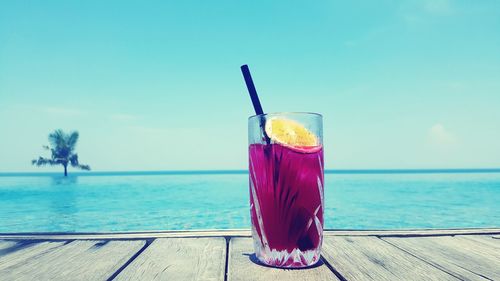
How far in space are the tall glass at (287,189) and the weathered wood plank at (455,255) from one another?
35 centimetres

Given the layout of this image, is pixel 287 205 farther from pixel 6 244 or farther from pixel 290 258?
pixel 6 244

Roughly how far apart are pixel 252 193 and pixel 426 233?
0.78 metres

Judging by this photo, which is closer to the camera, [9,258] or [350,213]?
[9,258]

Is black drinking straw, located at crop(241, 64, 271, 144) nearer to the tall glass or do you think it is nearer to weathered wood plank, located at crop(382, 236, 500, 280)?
the tall glass

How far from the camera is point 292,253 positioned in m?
1.04

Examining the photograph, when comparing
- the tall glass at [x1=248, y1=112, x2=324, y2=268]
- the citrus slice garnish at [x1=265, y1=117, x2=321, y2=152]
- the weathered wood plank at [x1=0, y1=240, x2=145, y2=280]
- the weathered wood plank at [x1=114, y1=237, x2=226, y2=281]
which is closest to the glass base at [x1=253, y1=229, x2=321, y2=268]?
the tall glass at [x1=248, y1=112, x2=324, y2=268]

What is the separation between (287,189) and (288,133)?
18 centimetres

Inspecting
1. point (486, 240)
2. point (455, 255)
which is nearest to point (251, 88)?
point (455, 255)

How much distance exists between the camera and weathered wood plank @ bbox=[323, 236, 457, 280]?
34.9 inches

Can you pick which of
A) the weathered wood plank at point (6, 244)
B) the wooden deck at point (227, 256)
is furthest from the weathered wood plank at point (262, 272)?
the weathered wood plank at point (6, 244)

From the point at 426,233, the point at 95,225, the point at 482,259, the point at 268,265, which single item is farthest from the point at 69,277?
the point at 95,225

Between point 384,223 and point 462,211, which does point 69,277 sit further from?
point 462,211

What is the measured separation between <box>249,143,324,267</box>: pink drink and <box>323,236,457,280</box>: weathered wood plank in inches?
4.0

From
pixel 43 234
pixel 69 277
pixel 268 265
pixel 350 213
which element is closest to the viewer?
pixel 69 277
